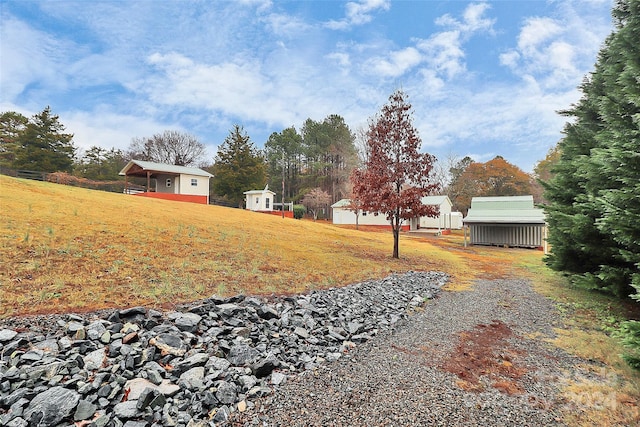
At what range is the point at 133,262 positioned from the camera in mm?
5801

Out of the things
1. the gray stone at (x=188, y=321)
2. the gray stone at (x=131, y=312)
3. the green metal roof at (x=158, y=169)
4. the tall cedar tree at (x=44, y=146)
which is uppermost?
the tall cedar tree at (x=44, y=146)

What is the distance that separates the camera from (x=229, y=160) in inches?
1308

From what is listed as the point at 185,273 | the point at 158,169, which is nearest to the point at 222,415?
the point at 185,273

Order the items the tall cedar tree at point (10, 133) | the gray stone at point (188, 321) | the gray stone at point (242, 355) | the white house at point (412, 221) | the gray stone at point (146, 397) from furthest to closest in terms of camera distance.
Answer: the white house at point (412, 221) < the tall cedar tree at point (10, 133) < the gray stone at point (188, 321) < the gray stone at point (242, 355) < the gray stone at point (146, 397)

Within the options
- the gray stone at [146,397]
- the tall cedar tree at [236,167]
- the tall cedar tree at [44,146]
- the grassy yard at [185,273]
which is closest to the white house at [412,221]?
the tall cedar tree at [236,167]

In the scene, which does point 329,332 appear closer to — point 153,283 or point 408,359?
point 408,359

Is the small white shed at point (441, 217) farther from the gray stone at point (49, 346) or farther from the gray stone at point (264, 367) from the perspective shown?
the gray stone at point (49, 346)

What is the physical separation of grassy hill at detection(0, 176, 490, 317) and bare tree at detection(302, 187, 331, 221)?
2581 centimetres

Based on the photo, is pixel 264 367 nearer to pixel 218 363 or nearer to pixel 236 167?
pixel 218 363

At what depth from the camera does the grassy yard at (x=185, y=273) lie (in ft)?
11.4

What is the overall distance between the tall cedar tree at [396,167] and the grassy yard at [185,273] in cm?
218

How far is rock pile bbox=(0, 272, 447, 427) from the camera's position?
2.31 meters

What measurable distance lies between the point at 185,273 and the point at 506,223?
20844 millimetres

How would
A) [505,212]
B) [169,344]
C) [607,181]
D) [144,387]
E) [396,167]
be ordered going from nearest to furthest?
[144,387]
[169,344]
[607,181]
[396,167]
[505,212]
